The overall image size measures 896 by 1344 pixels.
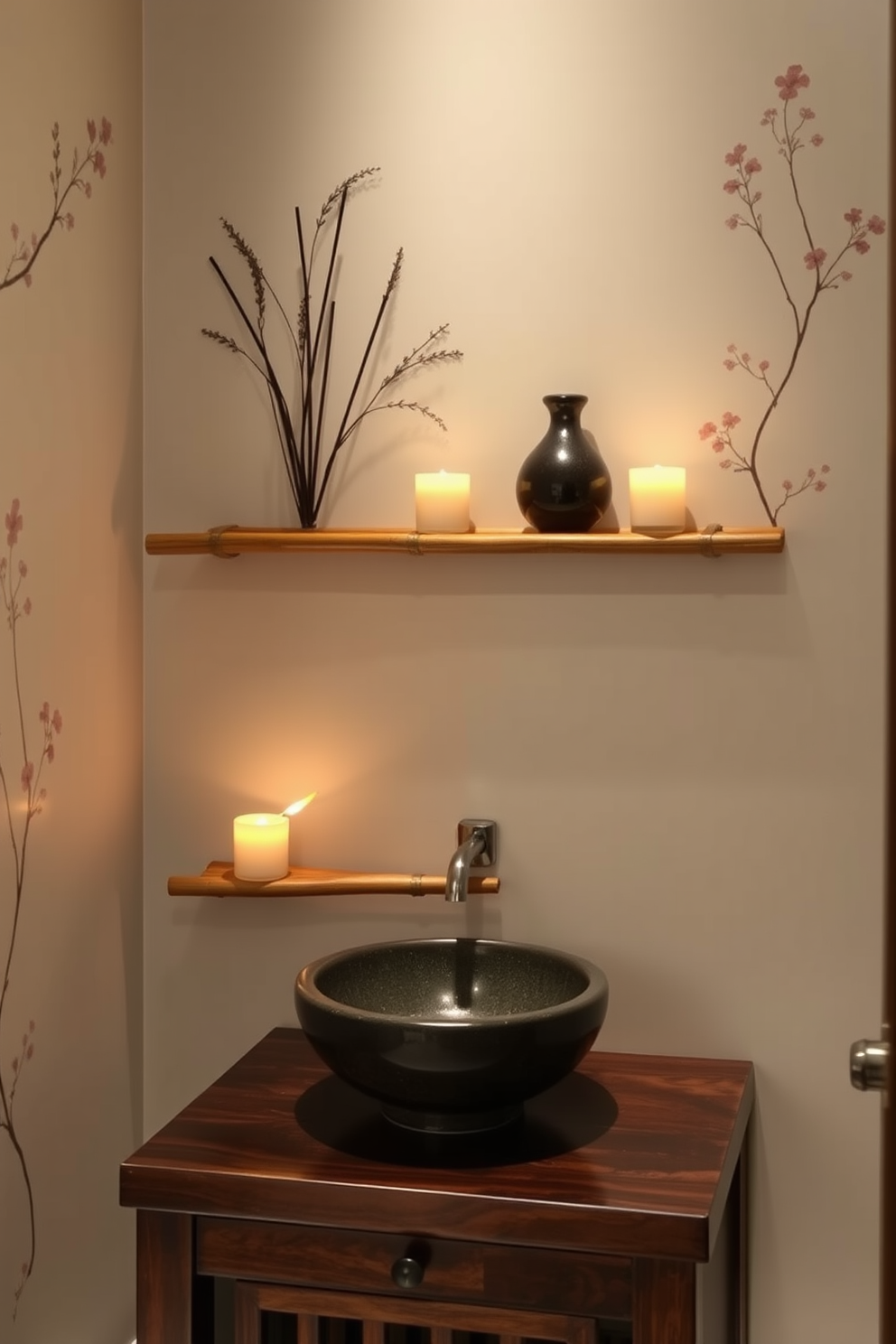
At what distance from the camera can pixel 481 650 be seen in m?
1.90

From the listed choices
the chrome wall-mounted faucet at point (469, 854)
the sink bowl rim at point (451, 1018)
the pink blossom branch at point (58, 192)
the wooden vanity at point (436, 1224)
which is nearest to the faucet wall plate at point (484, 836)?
the chrome wall-mounted faucet at point (469, 854)

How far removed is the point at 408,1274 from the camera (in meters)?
1.44

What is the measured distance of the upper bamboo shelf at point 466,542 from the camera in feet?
5.71

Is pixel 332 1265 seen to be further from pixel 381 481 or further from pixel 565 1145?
pixel 381 481

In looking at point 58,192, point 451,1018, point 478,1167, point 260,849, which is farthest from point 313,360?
point 478,1167

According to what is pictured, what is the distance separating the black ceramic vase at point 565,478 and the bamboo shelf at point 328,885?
0.48 metres

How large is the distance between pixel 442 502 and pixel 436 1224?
2.81ft

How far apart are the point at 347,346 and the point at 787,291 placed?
58 centimetres

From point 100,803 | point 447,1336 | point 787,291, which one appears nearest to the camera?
point 447,1336

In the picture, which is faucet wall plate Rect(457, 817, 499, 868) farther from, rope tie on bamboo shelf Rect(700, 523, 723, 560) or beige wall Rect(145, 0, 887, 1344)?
rope tie on bamboo shelf Rect(700, 523, 723, 560)

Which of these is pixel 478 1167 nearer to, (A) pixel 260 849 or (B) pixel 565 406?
(A) pixel 260 849

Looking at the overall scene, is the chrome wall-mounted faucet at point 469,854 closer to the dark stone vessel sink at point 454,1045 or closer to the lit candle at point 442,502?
the dark stone vessel sink at point 454,1045

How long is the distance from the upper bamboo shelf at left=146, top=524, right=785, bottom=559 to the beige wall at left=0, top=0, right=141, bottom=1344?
5.7 inches

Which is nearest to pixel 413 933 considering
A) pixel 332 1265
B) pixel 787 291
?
pixel 332 1265
